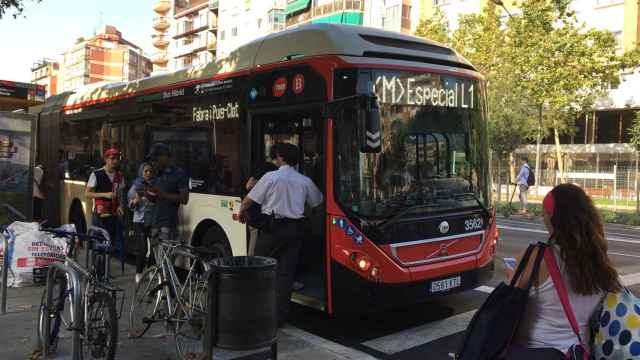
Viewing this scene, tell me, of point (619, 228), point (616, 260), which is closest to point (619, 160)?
point (619, 228)

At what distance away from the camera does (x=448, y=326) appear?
254 inches

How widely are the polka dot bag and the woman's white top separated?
55mm

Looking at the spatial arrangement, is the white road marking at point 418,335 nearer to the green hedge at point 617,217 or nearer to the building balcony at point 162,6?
Answer: the green hedge at point 617,217

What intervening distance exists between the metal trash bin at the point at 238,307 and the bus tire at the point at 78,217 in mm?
7941

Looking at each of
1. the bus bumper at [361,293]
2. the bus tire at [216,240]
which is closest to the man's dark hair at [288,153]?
the bus bumper at [361,293]

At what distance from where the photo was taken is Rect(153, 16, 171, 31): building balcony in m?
110

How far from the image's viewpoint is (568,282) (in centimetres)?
282

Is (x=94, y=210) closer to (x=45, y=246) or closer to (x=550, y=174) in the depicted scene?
(x=45, y=246)

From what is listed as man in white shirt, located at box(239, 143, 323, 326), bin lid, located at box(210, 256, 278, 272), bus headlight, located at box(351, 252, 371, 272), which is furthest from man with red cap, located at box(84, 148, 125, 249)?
bin lid, located at box(210, 256, 278, 272)

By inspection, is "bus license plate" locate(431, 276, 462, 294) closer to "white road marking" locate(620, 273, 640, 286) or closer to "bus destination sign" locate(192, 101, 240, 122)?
"bus destination sign" locate(192, 101, 240, 122)

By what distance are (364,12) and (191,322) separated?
47831 millimetres

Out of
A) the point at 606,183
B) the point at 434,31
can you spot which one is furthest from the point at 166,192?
the point at 434,31

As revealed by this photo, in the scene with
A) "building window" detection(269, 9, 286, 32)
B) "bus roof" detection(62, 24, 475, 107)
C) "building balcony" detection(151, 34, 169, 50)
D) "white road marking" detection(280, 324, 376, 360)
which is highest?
"building balcony" detection(151, 34, 169, 50)

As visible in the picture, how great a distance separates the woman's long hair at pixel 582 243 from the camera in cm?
279
